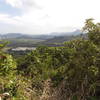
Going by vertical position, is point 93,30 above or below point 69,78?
above

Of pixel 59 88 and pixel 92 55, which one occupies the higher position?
pixel 92 55

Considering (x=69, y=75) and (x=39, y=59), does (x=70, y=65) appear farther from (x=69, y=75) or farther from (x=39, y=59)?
(x=39, y=59)

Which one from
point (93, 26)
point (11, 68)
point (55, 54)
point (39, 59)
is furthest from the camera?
point (55, 54)

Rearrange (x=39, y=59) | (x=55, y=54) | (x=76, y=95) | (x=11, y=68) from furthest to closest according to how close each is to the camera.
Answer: (x=55, y=54) < (x=39, y=59) < (x=11, y=68) < (x=76, y=95)

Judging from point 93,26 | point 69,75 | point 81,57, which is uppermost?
point 93,26

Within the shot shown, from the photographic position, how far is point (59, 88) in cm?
394

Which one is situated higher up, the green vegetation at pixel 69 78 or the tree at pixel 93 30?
the tree at pixel 93 30

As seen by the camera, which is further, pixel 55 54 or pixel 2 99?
pixel 55 54

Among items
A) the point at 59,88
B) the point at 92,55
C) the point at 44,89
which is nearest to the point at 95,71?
the point at 92,55

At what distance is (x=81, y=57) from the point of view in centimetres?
380

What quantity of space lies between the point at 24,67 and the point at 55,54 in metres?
1.09

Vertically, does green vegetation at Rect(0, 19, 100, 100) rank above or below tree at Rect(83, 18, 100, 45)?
below

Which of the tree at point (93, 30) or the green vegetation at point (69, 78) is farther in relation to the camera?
the tree at point (93, 30)

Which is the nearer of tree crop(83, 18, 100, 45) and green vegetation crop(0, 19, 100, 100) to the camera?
green vegetation crop(0, 19, 100, 100)
